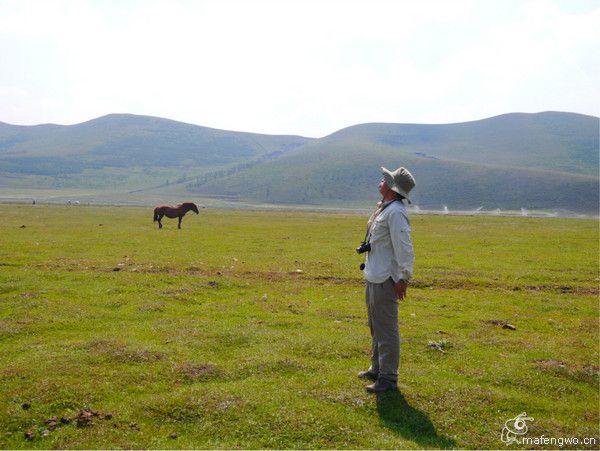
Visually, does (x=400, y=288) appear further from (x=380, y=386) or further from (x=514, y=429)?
(x=514, y=429)

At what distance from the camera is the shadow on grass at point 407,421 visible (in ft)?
25.3

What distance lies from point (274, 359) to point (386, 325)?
3.03 metres

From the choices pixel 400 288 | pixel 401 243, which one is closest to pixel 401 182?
pixel 401 243

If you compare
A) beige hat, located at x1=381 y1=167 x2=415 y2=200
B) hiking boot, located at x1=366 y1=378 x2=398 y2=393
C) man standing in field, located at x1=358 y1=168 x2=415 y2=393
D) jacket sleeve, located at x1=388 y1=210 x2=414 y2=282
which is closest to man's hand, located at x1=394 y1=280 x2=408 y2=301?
man standing in field, located at x1=358 y1=168 x2=415 y2=393

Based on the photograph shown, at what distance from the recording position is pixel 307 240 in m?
39.9

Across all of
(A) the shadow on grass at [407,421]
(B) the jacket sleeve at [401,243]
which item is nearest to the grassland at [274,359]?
(A) the shadow on grass at [407,421]

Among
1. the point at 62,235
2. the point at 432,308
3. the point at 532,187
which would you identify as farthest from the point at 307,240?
the point at 532,187

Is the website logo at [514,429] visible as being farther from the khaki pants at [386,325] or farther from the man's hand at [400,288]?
the man's hand at [400,288]

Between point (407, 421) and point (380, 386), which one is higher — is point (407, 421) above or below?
below

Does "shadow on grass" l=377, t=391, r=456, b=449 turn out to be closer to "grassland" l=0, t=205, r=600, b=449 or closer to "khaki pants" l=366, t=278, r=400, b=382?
"grassland" l=0, t=205, r=600, b=449

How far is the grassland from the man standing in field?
66 cm

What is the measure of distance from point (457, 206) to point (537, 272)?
16333 cm

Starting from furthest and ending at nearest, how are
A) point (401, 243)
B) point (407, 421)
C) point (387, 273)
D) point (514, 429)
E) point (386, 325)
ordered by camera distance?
point (386, 325)
point (387, 273)
point (401, 243)
point (407, 421)
point (514, 429)

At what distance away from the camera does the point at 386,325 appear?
9.02m
